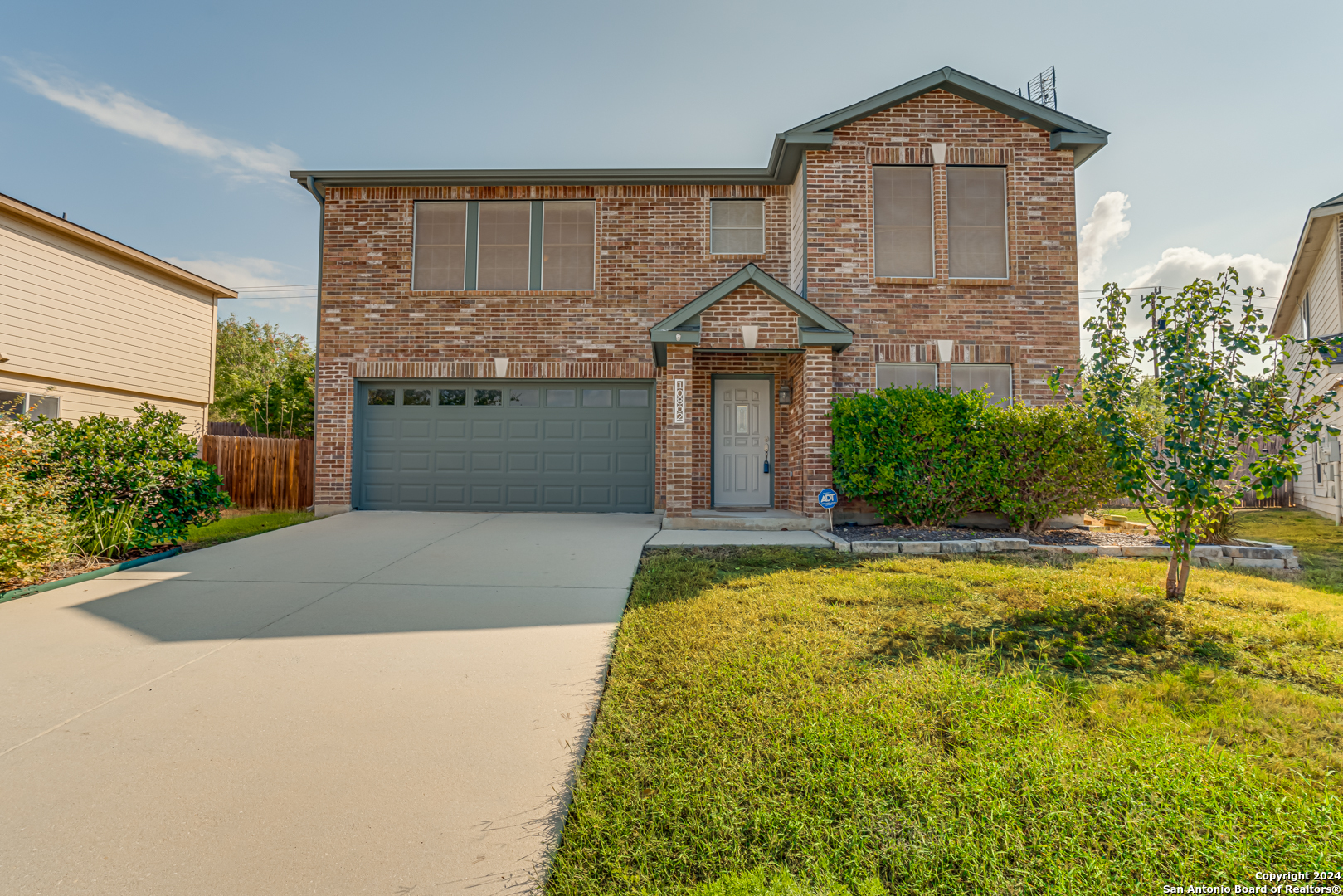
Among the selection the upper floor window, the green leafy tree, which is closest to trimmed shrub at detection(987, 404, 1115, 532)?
the upper floor window

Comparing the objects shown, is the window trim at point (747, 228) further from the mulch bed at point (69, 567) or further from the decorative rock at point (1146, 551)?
the mulch bed at point (69, 567)

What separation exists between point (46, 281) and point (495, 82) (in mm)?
9531

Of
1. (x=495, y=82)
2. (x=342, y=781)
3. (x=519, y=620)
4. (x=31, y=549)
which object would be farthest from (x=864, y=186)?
(x=31, y=549)

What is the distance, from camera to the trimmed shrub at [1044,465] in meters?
7.88

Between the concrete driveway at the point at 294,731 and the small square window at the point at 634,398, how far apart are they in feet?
18.5

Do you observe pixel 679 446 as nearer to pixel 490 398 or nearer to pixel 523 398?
pixel 523 398

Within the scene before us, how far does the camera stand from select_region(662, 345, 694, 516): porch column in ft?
29.9

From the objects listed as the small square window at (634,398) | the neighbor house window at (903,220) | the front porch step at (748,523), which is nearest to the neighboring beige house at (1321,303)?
the neighbor house window at (903,220)

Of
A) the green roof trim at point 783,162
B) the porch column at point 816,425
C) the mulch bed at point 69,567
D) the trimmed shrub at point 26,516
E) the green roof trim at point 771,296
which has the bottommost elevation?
the mulch bed at point 69,567

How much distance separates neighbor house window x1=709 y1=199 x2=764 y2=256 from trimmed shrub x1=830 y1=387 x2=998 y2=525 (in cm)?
419

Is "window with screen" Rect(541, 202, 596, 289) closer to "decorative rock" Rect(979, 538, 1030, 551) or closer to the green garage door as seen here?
the green garage door

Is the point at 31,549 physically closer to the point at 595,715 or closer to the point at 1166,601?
the point at 595,715

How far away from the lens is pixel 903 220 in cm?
1034

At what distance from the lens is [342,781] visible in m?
2.39
